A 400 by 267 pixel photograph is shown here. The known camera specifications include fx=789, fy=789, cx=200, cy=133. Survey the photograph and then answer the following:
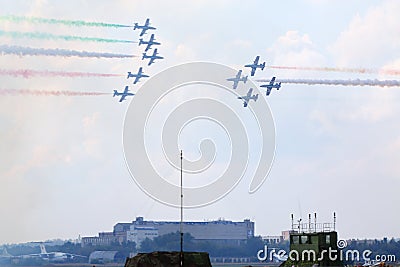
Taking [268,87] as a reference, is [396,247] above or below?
below

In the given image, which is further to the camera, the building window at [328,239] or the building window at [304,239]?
the building window at [304,239]

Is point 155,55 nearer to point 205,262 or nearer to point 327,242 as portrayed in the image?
point 327,242

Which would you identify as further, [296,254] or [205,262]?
[296,254]

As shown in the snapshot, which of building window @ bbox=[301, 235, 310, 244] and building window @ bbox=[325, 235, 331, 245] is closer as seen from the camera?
building window @ bbox=[325, 235, 331, 245]

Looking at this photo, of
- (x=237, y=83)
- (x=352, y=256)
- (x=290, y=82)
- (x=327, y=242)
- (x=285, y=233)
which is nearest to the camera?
(x=327, y=242)

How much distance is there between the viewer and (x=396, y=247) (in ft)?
588

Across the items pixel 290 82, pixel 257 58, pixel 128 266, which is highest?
pixel 257 58

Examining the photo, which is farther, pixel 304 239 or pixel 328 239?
pixel 304 239

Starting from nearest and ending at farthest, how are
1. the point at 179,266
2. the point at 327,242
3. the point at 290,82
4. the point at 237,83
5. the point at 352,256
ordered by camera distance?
the point at 179,266, the point at 327,242, the point at 352,256, the point at 290,82, the point at 237,83

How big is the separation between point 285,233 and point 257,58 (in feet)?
135

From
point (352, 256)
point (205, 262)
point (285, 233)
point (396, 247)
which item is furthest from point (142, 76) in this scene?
point (205, 262)

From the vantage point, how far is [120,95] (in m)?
160

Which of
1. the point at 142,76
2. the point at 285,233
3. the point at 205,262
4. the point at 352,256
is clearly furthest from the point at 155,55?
the point at 205,262

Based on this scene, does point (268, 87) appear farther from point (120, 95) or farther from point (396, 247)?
point (396, 247)
